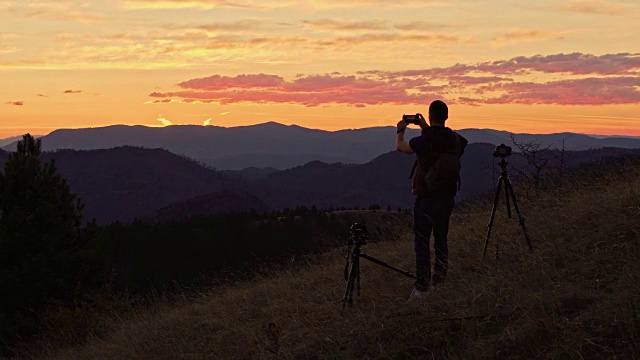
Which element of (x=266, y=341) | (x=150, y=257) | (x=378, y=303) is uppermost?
(x=378, y=303)

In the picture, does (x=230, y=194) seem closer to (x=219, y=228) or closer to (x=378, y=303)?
(x=219, y=228)

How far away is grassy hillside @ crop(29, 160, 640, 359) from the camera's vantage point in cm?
550

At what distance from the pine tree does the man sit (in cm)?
1893

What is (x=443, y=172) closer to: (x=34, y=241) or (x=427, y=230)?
(x=427, y=230)

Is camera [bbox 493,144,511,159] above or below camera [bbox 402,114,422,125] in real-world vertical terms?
below

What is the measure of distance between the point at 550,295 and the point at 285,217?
81.8m

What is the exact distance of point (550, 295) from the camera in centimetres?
607

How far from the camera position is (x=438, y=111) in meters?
7.48

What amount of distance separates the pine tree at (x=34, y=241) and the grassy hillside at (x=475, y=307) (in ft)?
44.2

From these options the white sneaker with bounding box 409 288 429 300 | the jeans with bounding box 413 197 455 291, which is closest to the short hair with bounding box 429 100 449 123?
the jeans with bounding box 413 197 455 291

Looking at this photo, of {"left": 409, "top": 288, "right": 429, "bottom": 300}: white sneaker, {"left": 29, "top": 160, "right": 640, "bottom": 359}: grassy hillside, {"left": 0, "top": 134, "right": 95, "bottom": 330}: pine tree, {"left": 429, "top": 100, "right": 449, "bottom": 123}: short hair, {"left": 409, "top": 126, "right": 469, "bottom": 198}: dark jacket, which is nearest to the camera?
{"left": 29, "top": 160, "right": 640, "bottom": 359}: grassy hillside

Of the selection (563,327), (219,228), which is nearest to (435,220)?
(563,327)

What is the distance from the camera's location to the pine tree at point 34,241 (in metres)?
23.4

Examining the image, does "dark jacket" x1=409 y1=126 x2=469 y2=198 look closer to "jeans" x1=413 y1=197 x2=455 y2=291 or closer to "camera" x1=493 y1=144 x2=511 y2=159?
"jeans" x1=413 y1=197 x2=455 y2=291
